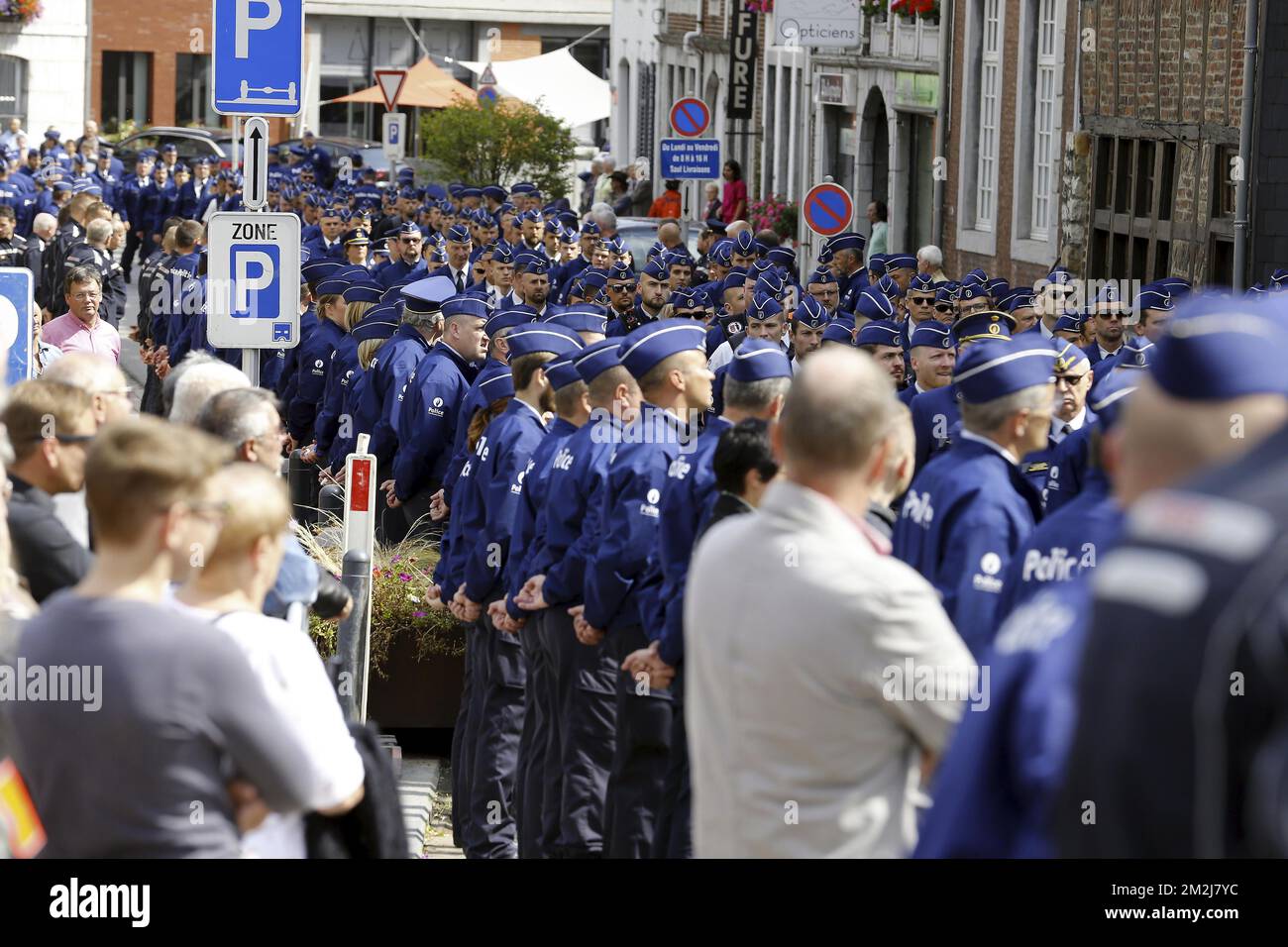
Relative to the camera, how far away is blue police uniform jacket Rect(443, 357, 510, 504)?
10422 mm

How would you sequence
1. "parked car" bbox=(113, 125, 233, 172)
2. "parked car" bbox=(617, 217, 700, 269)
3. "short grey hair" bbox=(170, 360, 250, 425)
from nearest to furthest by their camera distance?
"short grey hair" bbox=(170, 360, 250, 425)
"parked car" bbox=(617, 217, 700, 269)
"parked car" bbox=(113, 125, 233, 172)

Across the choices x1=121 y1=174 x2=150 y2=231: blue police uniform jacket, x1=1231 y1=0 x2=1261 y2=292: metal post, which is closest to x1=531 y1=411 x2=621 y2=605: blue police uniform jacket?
x1=1231 y1=0 x2=1261 y2=292: metal post

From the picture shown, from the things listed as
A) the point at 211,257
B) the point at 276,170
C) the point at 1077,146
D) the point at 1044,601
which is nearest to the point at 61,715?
the point at 1044,601

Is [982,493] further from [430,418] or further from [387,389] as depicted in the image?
[387,389]

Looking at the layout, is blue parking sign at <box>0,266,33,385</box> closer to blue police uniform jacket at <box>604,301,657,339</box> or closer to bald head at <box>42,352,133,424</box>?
bald head at <box>42,352,133,424</box>

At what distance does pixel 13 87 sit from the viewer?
197 feet

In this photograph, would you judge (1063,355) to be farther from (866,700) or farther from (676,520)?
(866,700)

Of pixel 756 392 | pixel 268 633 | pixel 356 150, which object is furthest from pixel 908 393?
pixel 356 150

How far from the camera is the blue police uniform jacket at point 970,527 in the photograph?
19.8 feet

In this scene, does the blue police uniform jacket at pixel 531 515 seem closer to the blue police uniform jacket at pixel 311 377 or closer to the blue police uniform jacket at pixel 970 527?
the blue police uniform jacket at pixel 970 527

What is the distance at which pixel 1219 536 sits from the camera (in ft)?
7.63

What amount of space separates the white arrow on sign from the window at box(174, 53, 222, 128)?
198 ft

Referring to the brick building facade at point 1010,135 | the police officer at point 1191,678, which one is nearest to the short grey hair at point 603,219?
the brick building facade at point 1010,135

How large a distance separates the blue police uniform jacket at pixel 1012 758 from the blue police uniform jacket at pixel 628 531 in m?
4.48
